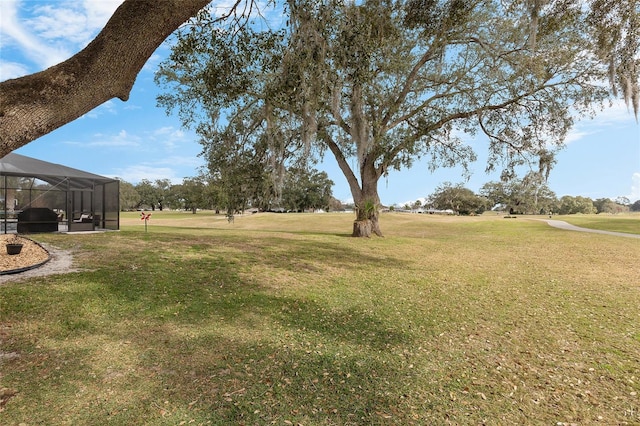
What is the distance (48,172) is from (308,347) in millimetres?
14914

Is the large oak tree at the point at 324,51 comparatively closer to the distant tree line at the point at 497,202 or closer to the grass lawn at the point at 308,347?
the grass lawn at the point at 308,347

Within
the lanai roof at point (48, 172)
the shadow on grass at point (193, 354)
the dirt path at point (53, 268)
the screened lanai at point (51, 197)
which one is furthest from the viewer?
the screened lanai at point (51, 197)

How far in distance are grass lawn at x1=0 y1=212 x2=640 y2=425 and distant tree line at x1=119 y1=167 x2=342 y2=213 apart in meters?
6.94

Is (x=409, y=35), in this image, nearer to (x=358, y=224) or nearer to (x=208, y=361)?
(x=358, y=224)

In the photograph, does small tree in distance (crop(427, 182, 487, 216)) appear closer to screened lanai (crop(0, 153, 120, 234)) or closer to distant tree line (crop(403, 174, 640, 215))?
distant tree line (crop(403, 174, 640, 215))

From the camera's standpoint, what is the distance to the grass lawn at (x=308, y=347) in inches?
108

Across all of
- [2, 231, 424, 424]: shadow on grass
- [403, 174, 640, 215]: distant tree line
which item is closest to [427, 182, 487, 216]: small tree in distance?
[403, 174, 640, 215]: distant tree line

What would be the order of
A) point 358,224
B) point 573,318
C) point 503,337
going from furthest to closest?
point 358,224
point 573,318
point 503,337

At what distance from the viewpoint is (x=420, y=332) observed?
4566 mm

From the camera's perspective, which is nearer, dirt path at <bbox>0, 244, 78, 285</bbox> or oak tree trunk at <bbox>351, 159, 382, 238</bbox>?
dirt path at <bbox>0, 244, 78, 285</bbox>

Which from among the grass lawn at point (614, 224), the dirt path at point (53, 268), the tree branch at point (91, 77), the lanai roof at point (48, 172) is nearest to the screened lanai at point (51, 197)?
the lanai roof at point (48, 172)

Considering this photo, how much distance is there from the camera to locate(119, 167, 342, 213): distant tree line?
1448 cm

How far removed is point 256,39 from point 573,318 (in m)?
7.78

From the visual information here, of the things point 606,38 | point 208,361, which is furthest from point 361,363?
point 606,38
